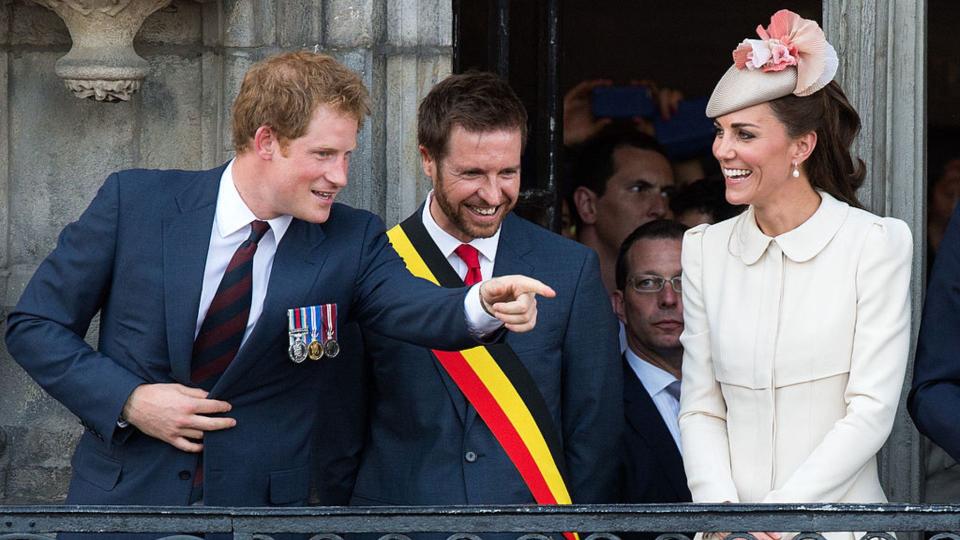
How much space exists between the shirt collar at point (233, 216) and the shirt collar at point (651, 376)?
1243mm

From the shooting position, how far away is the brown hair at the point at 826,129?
4309 mm

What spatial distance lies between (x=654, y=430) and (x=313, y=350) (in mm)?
1119

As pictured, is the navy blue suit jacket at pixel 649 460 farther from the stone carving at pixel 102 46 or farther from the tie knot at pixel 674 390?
the stone carving at pixel 102 46

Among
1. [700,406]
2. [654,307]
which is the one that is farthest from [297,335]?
[654,307]

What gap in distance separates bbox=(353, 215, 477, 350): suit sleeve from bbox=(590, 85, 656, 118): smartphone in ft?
16.6

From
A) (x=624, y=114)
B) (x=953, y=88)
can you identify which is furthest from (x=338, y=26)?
(x=953, y=88)

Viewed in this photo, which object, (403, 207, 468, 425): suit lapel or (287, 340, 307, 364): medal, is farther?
(403, 207, 468, 425): suit lapel

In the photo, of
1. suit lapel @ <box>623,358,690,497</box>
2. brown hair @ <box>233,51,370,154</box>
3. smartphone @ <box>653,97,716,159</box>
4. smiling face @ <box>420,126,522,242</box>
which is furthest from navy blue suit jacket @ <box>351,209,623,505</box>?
smartphone @ <box>653,97,716,159</box>

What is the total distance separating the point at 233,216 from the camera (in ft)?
13.6

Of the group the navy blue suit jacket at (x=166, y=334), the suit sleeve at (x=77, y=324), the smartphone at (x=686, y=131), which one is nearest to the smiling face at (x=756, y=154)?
the navy blue suit jacket at (x=166, y=334)

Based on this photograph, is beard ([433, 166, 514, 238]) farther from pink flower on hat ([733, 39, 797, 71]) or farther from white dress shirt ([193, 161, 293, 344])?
pink flower on hat ([733, 39, 797, 71])

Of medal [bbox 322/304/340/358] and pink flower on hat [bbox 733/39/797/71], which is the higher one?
pink flower on hat [bbox 733/39/797/71]

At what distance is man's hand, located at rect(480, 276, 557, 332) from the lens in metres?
3.82

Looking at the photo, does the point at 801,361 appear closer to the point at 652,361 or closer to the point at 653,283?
the point at 652,361
